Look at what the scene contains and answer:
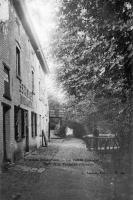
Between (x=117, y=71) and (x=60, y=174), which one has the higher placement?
(x=117, y=71)

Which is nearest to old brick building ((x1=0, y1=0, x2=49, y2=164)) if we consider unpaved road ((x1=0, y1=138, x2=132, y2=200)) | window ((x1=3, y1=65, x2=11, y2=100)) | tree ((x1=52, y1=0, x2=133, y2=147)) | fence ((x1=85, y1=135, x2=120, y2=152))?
window ((x1=3, y1=65, x2=11, y2=100))

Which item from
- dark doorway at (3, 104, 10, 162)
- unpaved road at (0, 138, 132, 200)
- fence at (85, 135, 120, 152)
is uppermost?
dark doorway at (3, 104, 10, 162)

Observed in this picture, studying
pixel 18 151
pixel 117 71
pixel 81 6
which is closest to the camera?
pixel 81 6

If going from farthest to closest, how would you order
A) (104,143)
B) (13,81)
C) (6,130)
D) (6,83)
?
1. (104,143)
2. (13,81)
3. (6,130)
4. (6,83)

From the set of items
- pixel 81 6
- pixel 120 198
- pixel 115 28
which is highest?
pixel 81 6

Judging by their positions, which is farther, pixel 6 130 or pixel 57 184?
pixel 6 130

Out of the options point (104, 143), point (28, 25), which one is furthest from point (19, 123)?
point (104, 143)

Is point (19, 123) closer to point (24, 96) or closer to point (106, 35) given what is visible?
point (24, 96)

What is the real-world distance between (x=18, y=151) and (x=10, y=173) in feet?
15.2

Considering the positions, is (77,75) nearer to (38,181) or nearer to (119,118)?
(119,118)

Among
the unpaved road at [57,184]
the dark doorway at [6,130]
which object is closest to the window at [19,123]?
the dark doorway at [6,130]

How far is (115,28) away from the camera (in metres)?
7.63

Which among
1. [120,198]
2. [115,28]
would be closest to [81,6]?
[115,28]

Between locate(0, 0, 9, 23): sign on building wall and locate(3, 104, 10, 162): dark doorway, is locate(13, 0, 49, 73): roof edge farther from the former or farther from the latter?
locate(3, 104, 10, 162): dark doorway
